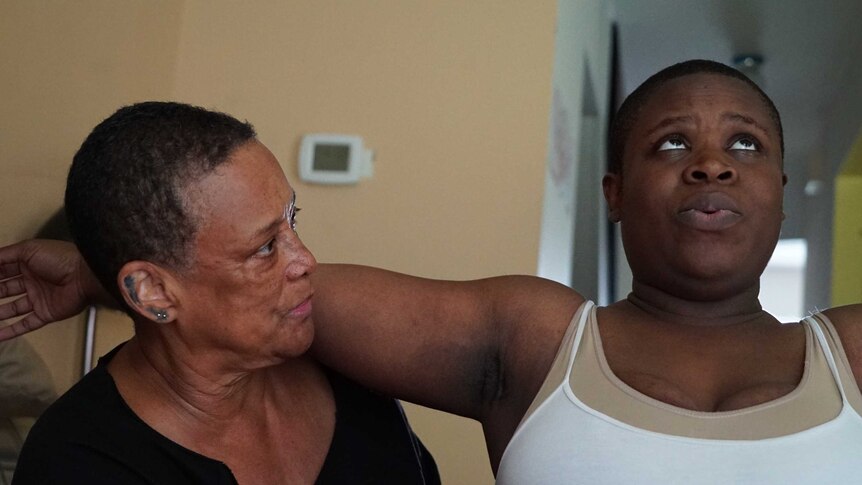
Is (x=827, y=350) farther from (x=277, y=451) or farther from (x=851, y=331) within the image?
(x=277, y=451)

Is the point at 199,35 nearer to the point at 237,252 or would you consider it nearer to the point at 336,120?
the point at 336,120

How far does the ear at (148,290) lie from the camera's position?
3.10ft

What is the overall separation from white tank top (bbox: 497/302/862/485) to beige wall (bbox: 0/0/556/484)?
3.22 ft

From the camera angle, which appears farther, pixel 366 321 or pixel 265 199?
pixel 366 321

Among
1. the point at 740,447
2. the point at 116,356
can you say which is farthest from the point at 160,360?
the point at 740,447

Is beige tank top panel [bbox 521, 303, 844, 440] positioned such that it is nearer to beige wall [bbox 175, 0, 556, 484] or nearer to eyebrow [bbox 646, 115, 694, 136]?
eyebrow [bbox 646, 115, 694, 136]

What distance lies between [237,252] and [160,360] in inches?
6.1

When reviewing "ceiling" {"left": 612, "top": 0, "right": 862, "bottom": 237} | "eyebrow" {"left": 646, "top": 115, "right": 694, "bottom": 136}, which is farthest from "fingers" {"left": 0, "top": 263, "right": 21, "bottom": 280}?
"ceiling" {"left": 612, "top": 0, "right": 862, "bottom": 237}

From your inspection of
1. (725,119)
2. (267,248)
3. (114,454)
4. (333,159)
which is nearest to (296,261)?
(267,248)

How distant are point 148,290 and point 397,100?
119 cm

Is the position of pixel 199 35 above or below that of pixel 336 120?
above

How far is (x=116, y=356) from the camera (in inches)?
41.0

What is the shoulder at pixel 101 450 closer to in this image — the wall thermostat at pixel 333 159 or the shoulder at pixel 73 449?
the shoulder at pixel 73 449

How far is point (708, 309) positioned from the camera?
44.9 inches
